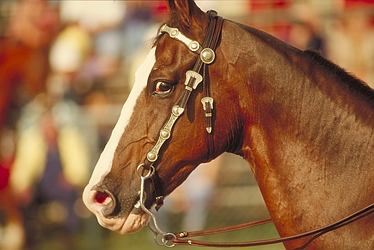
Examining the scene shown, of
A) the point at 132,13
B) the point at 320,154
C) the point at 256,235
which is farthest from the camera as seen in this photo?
the point at 132,13

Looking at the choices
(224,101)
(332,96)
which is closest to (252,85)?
(224,101)

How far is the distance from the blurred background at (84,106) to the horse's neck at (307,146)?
562 cm

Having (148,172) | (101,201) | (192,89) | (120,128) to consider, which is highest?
(192,89)

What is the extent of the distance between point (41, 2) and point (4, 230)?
3131 mm

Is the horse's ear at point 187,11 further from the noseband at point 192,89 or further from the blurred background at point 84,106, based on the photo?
the blurred background at point 84,106

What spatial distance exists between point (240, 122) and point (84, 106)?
664 centimetres

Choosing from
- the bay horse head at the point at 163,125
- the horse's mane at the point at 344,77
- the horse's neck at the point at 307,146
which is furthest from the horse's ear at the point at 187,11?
the horse's mane at the point at 344,77

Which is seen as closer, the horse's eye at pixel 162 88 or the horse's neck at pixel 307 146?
the horse's neck at pixel 307 146

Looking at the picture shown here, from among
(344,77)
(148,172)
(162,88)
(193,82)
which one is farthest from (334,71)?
(148,172)

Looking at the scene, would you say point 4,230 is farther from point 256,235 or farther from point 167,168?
point 167,168

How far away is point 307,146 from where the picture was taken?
351 centimetres

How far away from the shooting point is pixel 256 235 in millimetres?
9539

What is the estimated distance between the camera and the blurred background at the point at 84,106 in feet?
31.6

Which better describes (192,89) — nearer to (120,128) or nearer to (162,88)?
(162,88)
